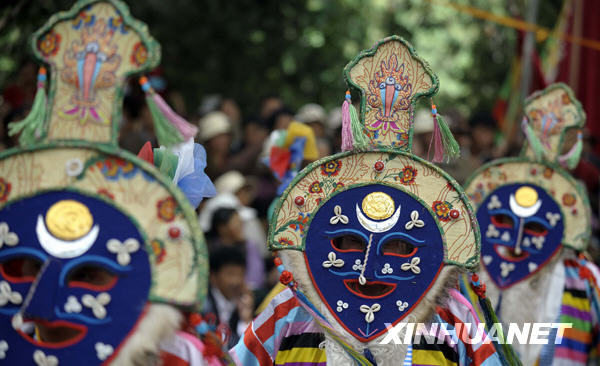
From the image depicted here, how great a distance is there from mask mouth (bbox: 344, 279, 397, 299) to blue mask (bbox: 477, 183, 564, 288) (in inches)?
61.9

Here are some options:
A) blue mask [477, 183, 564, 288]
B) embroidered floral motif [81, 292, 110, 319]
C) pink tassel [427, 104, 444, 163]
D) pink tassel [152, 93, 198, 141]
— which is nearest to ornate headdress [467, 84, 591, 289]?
blue mask [477, 183, 564, 288]

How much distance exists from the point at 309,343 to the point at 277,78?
5.98m

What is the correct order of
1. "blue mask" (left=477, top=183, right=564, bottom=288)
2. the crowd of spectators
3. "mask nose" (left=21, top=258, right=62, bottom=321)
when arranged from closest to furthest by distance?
"mask nose" (left=21, top=258, right=62, bottom=321) → "blue mask" (left=477, top=183, right=564, bottom=288) → the crowd of spectators

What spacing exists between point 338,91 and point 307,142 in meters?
4.63

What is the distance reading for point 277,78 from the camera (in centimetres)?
934

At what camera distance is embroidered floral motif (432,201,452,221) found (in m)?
3.56

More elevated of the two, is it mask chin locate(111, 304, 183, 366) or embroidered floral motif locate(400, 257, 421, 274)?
embroidered floral motif locate(400, 257, 421, 274)

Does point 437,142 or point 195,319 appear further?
point 437,142

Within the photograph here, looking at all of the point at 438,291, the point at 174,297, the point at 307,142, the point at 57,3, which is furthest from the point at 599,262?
the point at 174,297

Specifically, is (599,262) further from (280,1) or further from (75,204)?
(75,204)

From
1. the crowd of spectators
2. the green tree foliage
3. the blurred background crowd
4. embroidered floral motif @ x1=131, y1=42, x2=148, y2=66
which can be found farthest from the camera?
the green tree foliage

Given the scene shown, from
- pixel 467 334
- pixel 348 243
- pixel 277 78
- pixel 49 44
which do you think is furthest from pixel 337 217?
pixel 277 78

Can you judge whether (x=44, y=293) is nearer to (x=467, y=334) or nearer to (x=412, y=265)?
(x=412, y=265)

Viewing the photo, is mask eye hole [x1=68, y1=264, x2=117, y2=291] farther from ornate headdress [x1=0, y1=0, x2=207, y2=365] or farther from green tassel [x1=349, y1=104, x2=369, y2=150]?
green tassel [x1=349, y1=104, x2=369, y2=150]
